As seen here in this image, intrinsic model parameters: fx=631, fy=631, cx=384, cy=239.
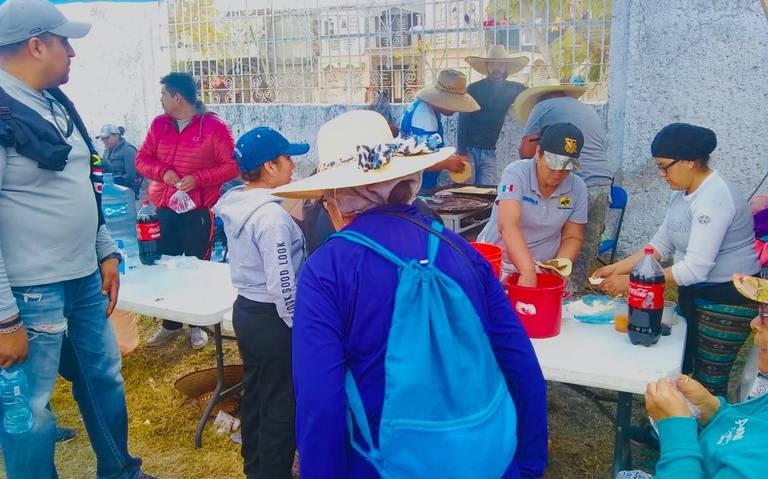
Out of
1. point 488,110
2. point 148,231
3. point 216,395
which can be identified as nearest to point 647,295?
point 216,395

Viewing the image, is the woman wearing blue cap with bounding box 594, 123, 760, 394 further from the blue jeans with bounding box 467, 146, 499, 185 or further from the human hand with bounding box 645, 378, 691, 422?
the blue jeans with bounding box 467, 146, 499, 185

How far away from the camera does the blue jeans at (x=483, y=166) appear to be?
6.79 metres

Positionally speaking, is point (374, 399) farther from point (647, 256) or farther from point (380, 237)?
point (647, 256)

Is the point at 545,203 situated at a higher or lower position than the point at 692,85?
lower

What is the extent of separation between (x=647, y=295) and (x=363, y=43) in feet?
20.1

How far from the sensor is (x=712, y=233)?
2.56m

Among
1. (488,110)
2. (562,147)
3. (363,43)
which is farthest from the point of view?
(363,43)

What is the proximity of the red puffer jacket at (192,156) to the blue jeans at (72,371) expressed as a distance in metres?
1.84

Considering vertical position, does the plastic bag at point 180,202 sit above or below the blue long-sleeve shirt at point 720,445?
above

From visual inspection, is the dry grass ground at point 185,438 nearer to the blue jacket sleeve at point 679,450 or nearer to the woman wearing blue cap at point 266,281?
the woman wearing blue cap at point 266,281

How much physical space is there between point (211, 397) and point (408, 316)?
258 centimetres

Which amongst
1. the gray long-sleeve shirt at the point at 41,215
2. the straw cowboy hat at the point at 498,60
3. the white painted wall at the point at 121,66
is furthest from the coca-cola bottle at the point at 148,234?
the white painted wall at the point at 121,66

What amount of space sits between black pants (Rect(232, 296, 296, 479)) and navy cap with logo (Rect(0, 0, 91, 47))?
4.15ft

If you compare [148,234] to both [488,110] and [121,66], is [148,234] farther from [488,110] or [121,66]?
[121,66]
